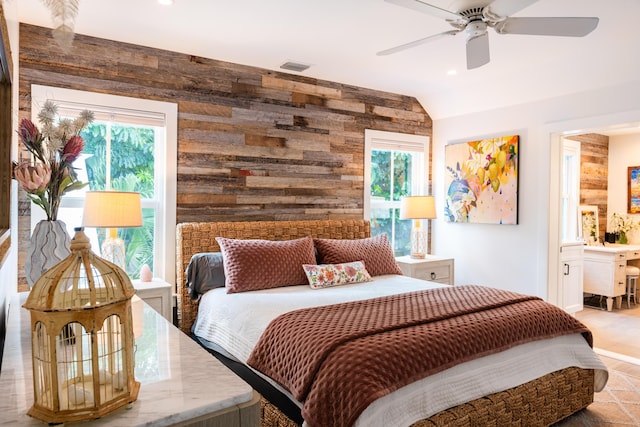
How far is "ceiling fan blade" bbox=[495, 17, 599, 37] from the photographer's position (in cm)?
221

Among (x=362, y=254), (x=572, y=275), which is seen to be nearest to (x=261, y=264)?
(x=362, y=254)

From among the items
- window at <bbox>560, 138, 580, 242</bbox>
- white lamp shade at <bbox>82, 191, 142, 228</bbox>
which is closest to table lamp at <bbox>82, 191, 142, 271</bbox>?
white lamp shade at <bbox>82, 191, 142, 228</bbox>

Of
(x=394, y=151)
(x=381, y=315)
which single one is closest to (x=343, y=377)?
(x=381, y=315)

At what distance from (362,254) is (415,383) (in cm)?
192

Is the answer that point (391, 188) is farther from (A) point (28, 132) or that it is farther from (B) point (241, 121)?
(A) point (28, 132)

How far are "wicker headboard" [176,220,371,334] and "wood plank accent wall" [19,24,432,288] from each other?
0.18 meters

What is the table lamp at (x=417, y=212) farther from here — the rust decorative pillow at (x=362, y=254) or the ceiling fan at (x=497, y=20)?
the ceiling fan at (x=497, y=20)

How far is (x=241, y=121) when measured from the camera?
157 inches

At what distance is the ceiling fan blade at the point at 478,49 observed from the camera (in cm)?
246

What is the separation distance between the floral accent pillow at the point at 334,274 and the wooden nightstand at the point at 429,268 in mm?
980

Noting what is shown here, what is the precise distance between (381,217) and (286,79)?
1.88 metres

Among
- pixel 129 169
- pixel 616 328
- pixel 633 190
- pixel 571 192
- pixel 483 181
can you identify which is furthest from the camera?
pixel 633 190

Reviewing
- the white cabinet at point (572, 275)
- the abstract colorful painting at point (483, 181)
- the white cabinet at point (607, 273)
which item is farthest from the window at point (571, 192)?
the abstract colorful painting at point (483, 181)

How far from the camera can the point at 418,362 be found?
1.93 metres
